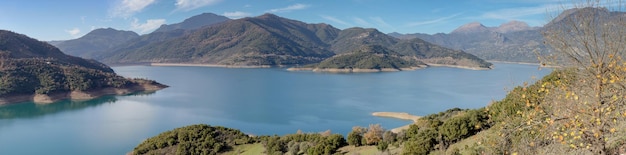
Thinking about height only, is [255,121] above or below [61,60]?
below

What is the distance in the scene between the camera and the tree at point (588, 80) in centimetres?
502

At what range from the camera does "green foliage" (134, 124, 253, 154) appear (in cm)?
2678

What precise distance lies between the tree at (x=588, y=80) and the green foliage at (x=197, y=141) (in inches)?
913

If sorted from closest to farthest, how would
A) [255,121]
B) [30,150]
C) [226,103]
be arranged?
[30,150] → [255,121] → [226,103]

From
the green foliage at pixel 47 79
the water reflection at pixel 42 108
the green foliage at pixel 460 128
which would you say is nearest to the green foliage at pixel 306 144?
the green foliage at pixel 460 128

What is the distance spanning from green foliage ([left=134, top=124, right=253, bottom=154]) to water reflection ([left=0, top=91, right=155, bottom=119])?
155 feet

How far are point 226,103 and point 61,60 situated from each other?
77706 millimetres

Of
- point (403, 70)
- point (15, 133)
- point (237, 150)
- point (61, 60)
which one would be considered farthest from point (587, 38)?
point (403, 70)

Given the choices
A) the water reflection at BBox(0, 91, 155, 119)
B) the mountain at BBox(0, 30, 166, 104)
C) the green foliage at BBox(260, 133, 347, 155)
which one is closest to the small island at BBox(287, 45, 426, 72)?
the mountain at BBox(0, 30, 166, 104)

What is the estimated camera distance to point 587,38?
5734mm

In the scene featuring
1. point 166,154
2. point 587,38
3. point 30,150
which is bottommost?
point 30,150

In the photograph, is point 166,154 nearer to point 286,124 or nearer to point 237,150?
point 237,150

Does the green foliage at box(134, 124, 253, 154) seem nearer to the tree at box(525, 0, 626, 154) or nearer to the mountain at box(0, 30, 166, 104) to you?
the tree at box(525, 0, 626, 154)

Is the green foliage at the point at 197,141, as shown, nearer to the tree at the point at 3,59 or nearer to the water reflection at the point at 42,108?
the water reflection at the point at 42,108
